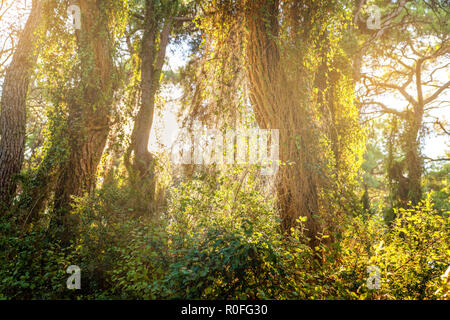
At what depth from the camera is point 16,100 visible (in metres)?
6.39

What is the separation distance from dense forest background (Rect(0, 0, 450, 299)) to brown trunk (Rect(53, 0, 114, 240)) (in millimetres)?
29

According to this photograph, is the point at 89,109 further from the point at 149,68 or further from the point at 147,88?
the point at 149,68

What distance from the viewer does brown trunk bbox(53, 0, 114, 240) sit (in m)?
5.36

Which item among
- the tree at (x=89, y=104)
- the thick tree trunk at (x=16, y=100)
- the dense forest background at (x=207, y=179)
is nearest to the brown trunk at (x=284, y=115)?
the dense forest background at (x=207, y=179)

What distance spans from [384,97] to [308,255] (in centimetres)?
1069

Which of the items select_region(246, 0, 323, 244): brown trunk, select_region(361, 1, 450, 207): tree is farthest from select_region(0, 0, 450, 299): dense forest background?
select_region(361, 1, 450, 207): tree

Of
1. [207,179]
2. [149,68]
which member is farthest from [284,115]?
[149,68]

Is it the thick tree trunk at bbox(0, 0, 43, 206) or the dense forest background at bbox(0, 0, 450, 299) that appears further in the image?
the thick tree trunk at bbox(0, 0, 43, 206)

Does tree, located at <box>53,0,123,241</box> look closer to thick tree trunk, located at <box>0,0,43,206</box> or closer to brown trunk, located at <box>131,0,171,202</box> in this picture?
thick tree trunk, located at <box>0,0,43,206</box>

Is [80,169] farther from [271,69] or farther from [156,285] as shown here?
[271,69]

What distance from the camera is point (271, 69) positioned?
4.42 m

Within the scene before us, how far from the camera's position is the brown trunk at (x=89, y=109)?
17.6 ft

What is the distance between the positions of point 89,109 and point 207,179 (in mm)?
3156
